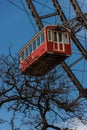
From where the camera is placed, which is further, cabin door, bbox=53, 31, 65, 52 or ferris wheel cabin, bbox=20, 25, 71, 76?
cabin door, bbox=53, 31, 65, 52

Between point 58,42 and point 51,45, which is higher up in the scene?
point 58,42

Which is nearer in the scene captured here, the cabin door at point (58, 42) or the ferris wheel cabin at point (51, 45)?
the ferris wheel cabin at point (51, 45)

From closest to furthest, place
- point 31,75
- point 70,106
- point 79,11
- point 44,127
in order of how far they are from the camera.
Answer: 1. point 44,127
2. point 70,106
3. point 31,75
4. point 79,11

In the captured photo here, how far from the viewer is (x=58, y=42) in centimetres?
Answer: 3212

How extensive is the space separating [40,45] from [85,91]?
16.2 m

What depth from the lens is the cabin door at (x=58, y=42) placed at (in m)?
32.0

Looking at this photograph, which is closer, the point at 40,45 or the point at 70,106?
the point at 70,106

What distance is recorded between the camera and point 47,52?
100 ft

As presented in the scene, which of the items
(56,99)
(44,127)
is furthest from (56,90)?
(44,127)

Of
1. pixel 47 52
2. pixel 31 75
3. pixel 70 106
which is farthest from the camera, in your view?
pixel 47 52

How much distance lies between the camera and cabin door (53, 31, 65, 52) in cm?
3195

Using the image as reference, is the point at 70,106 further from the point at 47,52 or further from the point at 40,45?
the point at 40,45

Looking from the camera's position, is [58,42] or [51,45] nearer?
[51,45]

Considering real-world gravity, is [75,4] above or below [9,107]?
above
